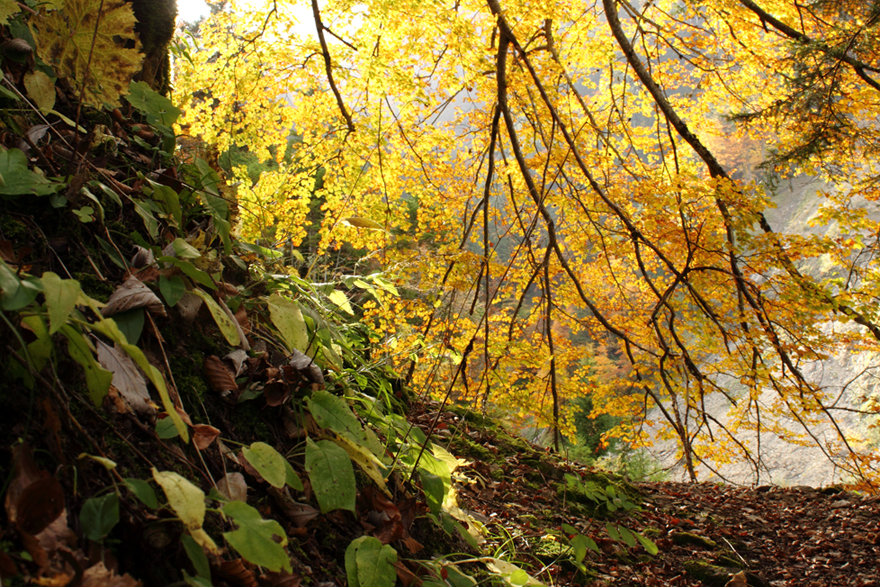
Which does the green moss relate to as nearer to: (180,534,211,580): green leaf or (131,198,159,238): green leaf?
(180,534,211,580): green leaf

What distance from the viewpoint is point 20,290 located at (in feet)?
1.59

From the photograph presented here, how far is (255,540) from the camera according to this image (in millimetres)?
567

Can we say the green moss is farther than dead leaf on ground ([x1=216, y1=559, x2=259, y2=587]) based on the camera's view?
Yes

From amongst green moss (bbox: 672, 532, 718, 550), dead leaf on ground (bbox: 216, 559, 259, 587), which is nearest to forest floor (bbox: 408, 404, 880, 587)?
green moss (bbox: 672, 532, 718, 550)

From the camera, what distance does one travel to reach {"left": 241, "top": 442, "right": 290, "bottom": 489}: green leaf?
2.35ft

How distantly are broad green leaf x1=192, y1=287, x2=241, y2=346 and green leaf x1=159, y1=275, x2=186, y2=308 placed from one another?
4 centimetres

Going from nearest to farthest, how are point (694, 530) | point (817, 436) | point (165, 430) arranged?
point (165, 430), point (694, 530), point (817, 436)

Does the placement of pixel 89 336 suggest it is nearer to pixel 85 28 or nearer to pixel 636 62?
pixel 85 28

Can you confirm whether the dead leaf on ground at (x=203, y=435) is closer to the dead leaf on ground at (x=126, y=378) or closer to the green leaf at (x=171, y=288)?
the dead leaf on ground at (x=126, y=378)

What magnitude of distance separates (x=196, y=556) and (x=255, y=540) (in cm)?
6

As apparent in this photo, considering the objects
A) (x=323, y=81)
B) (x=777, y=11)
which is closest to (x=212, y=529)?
(x=323, y=81)

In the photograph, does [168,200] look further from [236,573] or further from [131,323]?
[236,573]

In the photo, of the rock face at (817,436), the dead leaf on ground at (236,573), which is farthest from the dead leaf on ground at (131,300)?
the rock face at (817,436)

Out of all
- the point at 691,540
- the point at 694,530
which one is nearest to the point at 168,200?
the point at 691,540
